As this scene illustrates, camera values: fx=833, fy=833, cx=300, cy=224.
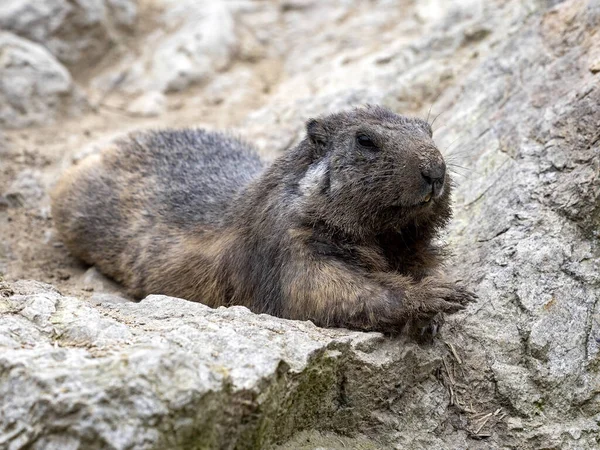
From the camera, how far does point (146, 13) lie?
15.9 metres

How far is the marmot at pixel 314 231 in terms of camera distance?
688 centimetres

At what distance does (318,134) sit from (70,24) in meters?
8.46

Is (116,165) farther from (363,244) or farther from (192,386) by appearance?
(192,386)

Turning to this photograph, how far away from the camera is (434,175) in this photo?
691cm

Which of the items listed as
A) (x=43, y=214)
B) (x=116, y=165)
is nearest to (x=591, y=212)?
(x=116, y=165)

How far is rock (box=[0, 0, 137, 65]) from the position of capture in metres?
14.2

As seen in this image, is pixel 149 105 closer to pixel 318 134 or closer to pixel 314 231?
pixel 318 134

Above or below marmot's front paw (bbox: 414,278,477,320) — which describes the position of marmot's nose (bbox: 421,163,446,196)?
above

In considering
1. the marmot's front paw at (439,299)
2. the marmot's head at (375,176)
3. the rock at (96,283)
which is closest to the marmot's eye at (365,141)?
the marmot's head at (375,176)

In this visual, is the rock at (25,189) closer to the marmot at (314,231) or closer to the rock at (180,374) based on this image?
the marmot at (314,231)

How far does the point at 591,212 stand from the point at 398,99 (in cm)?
481

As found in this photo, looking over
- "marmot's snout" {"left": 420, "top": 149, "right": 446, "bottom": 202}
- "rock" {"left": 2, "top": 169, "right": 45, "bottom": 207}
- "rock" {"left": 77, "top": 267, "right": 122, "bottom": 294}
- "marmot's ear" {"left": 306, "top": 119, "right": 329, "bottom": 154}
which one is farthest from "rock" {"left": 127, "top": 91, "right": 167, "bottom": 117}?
"marmot's snout" {"left": 420, "top": 149, "right": 446, "bottom": 202}

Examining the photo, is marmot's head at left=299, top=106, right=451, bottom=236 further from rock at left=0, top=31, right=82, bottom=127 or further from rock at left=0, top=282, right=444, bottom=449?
rock at left=0, top=31, right=82, bottom=127

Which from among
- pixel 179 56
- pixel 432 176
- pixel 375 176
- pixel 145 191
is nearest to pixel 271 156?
pixel 145 191
